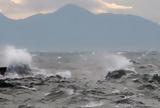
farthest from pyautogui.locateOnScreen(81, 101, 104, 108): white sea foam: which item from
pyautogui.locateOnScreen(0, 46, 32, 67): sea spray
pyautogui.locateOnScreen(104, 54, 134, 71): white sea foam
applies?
pyautogui.locateOnScreen(0, 46, 32, 67): sea spray

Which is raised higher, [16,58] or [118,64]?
[16,58]

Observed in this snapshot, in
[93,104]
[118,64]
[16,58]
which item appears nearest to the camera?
[93,104]

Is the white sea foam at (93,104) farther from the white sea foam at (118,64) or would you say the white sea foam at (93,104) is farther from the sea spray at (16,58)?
the sea spray at (16,58)

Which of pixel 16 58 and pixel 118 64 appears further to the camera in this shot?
pixel 16 58

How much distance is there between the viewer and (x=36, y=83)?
120ft

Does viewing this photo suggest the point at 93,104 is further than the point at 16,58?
No

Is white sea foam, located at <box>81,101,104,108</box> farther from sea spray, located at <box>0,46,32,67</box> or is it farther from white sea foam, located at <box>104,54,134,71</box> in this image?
sea spray, located at <box>0,46,32,67</box>

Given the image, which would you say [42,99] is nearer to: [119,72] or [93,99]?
[93,99]

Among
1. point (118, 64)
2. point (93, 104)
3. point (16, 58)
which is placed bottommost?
point (118, 64)

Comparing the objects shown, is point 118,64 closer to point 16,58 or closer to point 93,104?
point 16,58

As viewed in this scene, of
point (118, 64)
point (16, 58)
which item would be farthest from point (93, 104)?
point (16, 58)

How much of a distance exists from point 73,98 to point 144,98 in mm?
3921

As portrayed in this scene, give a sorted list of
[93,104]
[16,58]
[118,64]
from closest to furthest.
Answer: [93,104] < [118,64] < [16,58]

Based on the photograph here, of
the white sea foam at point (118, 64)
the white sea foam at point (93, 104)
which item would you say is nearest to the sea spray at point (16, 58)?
the white sea foam at point (118, 64)
